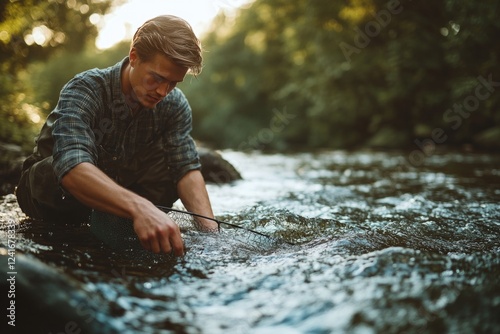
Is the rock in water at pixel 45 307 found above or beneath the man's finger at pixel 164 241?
beneath

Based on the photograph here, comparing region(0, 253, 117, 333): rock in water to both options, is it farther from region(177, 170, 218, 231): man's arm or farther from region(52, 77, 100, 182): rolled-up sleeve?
region(177, 170, 218, 231): man's arm

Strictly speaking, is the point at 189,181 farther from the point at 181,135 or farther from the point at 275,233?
the point at 275,233

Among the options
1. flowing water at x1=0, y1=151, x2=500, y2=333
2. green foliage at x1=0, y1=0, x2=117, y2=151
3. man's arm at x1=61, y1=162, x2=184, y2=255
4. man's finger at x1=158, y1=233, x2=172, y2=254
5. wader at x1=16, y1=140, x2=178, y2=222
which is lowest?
flowing water at x1=0, y1=151, x2=500, y2=333

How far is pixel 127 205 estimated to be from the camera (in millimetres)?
1937

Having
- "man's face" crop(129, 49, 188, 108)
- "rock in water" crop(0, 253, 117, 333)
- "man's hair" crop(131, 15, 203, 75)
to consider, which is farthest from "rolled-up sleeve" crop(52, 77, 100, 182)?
"rock in water" crop(0, 253, 117, 333)

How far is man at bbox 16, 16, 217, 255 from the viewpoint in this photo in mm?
2010

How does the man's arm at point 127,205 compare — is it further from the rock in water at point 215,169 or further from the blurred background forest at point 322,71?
the blurred background forest at point 322,71

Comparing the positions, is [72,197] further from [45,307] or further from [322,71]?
[322,71]

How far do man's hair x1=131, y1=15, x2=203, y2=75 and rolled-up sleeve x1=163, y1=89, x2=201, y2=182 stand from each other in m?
0.53

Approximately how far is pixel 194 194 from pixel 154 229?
1061mm

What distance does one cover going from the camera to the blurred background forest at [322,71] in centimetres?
1034

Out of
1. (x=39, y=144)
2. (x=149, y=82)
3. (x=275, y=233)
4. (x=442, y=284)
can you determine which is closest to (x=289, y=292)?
(x=442, y=284)

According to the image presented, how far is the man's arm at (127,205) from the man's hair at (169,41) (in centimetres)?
78

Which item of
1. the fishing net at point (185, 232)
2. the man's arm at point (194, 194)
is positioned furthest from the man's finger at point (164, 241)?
the man's arm at point (194, 194)
